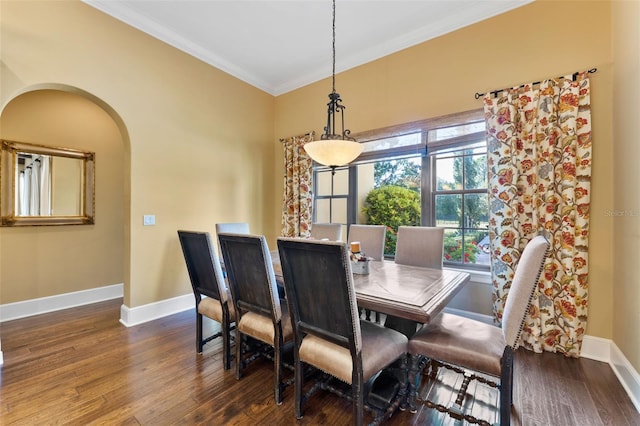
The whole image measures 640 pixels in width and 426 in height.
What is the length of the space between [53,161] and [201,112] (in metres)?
1.96

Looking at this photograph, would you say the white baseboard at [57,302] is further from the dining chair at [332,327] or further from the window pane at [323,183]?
the dining chair at [332,327]

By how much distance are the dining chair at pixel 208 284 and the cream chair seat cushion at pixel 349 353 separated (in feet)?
2.67

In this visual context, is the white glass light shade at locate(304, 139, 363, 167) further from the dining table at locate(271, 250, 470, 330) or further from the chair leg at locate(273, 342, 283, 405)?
the chair leg at locate(273, 342, 283, 405)

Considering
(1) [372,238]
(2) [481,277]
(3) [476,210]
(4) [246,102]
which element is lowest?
(2) [481,277]

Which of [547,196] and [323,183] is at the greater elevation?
[323,183]

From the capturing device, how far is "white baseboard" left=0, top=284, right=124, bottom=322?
304 cm

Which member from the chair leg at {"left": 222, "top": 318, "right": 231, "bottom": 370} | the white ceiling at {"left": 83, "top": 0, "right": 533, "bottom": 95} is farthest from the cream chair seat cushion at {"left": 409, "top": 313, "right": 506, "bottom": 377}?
the white ceiling at {"left": 83, "top": 0, "right": 533, "bottom": 95}

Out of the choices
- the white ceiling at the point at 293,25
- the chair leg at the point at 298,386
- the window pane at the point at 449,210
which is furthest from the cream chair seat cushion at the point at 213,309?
the white ceiling at the point at 293,25

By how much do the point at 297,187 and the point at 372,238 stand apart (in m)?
1.65

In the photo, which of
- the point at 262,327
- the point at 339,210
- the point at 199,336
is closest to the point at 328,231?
the point at 339,210

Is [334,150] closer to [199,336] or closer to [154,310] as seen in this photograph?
[199,336]

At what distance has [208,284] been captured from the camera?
2191mm

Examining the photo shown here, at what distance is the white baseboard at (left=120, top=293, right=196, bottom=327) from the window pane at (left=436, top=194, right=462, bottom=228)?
3.34 metres

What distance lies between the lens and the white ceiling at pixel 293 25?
2752mm
